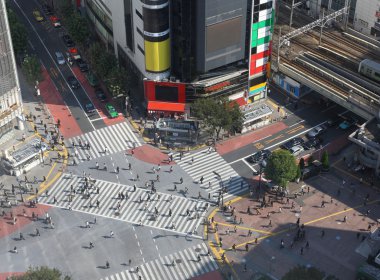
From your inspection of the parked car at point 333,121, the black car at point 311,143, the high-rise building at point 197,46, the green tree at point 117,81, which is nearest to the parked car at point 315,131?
the black car at point 311,143

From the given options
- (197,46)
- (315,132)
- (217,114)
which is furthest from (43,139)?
(315,132)

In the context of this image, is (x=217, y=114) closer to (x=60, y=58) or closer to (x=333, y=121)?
(x=333, y=121)

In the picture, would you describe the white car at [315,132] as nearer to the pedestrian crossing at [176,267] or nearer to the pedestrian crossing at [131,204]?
the pedestrian crossing at [131,204]

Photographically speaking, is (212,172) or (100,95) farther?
(100,95)

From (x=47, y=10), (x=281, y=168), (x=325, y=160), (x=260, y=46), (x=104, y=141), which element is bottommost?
(x=104, y=141)

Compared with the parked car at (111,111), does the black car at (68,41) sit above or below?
above

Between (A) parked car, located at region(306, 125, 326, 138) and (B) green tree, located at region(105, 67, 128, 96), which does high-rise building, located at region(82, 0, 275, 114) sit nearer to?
(B) green tree, located at region(105, 67, 128, 96)

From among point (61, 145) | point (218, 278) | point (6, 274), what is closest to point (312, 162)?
point (218, 278)

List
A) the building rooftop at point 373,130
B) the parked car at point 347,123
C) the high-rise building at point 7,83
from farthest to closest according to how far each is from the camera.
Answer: the parked car at point 347,123 → the building rooftop at point 373,130 → the high-rise building at point 7,83
